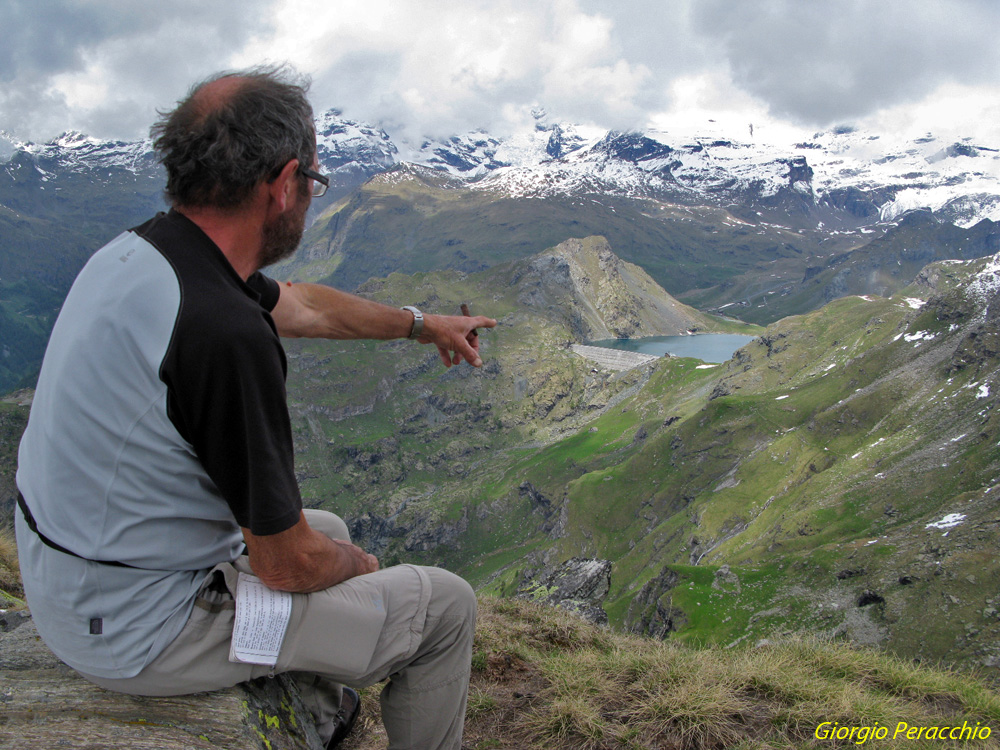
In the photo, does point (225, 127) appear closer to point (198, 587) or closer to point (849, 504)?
point (198, 587)

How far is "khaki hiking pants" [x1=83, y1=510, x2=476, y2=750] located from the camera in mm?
3922

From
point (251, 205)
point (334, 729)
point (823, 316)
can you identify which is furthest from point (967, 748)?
point (823, 316)

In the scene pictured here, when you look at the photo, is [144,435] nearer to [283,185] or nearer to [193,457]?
[193,457]

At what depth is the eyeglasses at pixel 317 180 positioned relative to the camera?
4.13m

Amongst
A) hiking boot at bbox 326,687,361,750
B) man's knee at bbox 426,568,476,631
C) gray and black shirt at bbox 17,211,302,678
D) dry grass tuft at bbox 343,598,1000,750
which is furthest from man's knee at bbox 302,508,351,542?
dry grass tuft at bbox 343,598,1000,750

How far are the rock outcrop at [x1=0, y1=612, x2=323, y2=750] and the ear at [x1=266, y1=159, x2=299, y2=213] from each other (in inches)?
135

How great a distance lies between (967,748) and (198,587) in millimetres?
6808

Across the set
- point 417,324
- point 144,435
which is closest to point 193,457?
point 144,435

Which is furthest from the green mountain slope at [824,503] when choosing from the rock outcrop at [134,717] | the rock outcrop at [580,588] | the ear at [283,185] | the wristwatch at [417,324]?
the ear at [283,185]

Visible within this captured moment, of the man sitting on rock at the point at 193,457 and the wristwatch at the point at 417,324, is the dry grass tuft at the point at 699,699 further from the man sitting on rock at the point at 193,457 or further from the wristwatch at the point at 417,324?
the wristwatch at the point at 417,324

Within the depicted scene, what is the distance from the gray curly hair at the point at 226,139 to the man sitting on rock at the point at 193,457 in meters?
0.01

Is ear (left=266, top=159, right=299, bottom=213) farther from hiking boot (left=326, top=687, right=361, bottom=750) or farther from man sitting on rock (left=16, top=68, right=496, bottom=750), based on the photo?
hiking boot (left=326, top=687, right=361, bottom=750)

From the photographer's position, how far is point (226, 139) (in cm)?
367

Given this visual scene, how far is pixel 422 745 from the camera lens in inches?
184
